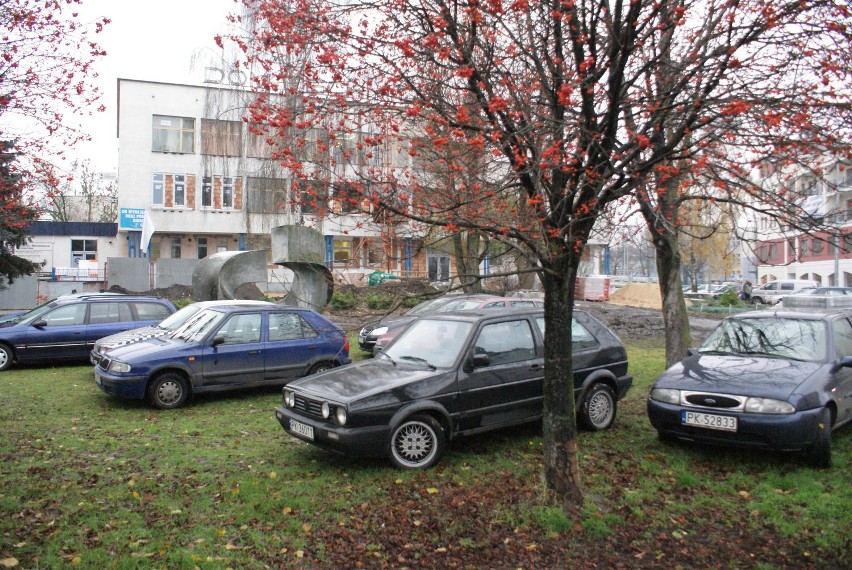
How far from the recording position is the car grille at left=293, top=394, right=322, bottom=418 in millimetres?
6215

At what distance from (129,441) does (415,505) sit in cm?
378

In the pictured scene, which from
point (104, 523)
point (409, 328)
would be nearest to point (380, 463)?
point (409, 328)

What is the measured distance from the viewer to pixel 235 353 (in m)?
9.69

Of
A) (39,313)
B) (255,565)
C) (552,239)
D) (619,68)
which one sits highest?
(619,68)

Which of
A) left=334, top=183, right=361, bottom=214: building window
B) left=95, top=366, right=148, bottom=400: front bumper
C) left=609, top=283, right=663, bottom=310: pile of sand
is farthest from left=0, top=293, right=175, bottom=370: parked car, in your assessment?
left=609, top=283, right=663, bottom=310: pile of sand

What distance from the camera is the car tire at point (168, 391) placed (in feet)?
→ 29.9

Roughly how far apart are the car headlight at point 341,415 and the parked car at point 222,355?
2.87 metres

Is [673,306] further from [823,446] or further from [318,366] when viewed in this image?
[318,366]

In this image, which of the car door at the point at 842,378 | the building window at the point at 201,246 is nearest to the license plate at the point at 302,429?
the car door at the point at 842,378

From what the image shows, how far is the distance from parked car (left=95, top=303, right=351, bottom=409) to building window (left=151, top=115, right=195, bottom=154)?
33.9 m

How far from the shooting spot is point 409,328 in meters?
7.72

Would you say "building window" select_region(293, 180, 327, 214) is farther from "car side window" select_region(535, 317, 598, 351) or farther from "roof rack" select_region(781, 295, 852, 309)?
"roof rack" select_region(781, 295, 852, 309)

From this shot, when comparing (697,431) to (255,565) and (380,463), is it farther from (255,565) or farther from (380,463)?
(255,565)

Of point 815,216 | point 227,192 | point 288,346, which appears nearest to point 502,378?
point 815,216
